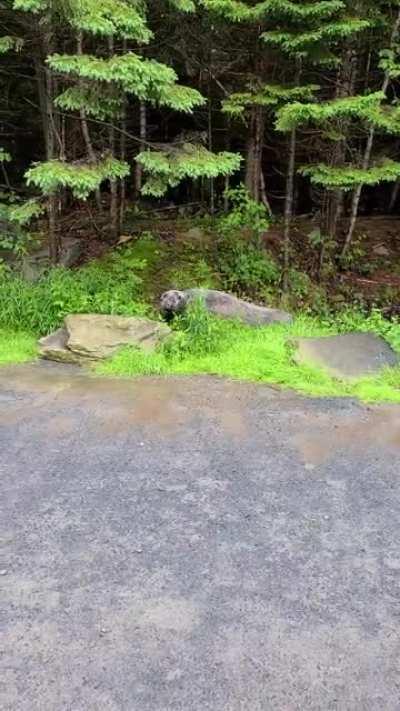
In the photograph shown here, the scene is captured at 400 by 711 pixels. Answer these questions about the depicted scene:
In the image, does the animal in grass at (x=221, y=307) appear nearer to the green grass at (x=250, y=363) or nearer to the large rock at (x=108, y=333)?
the green grass at (x=250, y=363)

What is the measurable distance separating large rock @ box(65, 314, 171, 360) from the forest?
359 millimetres

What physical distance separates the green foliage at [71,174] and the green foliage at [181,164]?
308 millimetres

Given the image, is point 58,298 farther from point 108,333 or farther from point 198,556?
point 198,556

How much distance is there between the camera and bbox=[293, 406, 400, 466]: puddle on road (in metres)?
3.46

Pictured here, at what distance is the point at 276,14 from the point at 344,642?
5.29 meters

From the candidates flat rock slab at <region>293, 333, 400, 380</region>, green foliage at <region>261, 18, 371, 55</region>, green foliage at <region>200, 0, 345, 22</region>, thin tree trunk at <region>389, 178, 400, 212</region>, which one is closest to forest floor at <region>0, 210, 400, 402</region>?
flat rock slab at <region>293, 333, 400, 380</region>

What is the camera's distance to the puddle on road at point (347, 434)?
11.3ft

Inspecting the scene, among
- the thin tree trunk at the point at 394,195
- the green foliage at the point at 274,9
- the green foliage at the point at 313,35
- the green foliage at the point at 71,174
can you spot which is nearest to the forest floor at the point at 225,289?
the thin tree trunk at the point at 394,195

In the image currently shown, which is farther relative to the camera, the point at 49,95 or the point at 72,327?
the point at 49,95

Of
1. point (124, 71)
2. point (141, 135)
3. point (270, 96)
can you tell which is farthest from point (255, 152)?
point (124, 71)

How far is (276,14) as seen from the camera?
5.34 meters

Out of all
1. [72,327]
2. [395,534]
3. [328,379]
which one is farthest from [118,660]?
[72,327]

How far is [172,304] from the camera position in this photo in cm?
547

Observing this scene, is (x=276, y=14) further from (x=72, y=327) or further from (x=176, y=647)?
(x=176, y=647)
